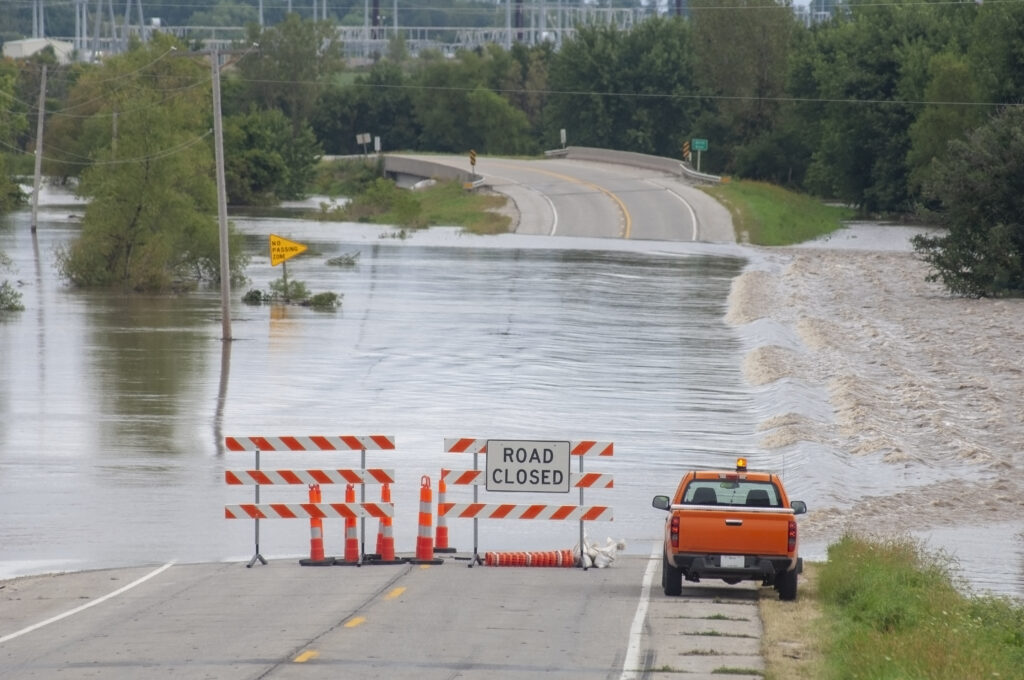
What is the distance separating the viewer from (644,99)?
12100cm

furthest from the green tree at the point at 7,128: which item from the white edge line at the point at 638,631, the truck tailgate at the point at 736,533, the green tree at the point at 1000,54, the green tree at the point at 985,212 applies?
the truck tailgate at the point at 736,533

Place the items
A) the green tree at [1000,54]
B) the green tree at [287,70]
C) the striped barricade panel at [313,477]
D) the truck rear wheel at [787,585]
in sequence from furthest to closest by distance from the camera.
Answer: the green tree at [287,70], the green tree at [1000,54], the striped barricade panel at [313,477], the truck rear wheel at [787,585]

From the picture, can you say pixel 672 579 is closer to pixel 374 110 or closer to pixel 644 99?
pixel 644 99

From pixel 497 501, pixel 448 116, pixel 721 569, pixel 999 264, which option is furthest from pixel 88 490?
pixel 448 116

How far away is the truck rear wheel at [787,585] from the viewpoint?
1430 cm

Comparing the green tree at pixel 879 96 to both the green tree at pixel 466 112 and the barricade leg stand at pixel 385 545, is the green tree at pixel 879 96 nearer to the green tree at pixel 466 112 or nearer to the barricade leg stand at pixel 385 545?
the green tree at pixel 466 112

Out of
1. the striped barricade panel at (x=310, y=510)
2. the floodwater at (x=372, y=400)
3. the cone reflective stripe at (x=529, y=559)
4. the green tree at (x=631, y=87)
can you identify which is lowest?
the floodwater at (x=372, y=400)

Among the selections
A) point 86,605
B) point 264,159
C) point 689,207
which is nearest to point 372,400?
point 86,605

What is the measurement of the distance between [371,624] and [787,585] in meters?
3.88

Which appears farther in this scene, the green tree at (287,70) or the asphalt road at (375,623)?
the green tree at (287,70)

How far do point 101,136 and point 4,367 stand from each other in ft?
189

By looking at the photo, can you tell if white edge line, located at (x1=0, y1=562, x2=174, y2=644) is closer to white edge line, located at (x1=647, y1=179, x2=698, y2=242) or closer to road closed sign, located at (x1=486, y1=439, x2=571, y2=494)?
road closed sign, located at (x1=486, y1=439, x2=571, y2=494)

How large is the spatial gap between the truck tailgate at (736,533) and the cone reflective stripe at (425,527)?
323 centimetres

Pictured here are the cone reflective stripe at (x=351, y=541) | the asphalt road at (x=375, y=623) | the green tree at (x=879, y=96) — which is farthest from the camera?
the green tree at (x=879, y=96)
